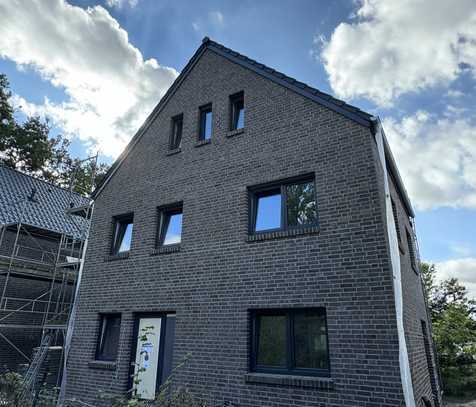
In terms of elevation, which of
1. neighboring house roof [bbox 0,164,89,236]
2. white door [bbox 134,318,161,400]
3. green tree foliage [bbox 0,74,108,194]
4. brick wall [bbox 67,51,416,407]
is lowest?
white door [bbox 134,318,161,400]

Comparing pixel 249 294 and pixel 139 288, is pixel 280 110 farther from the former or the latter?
pixel 139 288

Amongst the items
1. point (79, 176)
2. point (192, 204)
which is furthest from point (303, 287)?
point (79, 176)

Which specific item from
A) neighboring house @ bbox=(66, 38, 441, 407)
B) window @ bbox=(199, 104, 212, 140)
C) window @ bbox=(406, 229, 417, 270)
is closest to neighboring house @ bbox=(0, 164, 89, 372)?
neighboring house @ bbox=(66, 38, 441, 407)

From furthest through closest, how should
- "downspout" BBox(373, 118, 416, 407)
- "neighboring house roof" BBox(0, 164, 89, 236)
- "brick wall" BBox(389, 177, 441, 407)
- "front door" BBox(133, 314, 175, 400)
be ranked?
"neighboring house roof" BBox(0, 164, 89, 236) < "front door" BBox(133, 314, 175, 400) < "brick wall" BBox(389, 177, 441, 407) < "downspout" BBox(373, 118, 416, 407)

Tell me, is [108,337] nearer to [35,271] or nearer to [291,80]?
[35,271]

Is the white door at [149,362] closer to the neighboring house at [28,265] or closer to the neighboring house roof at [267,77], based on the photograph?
the neighboring house roof at [267,77]

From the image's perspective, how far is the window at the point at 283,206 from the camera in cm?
657

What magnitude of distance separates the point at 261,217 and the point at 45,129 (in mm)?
21036

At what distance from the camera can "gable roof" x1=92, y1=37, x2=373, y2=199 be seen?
6.58 m

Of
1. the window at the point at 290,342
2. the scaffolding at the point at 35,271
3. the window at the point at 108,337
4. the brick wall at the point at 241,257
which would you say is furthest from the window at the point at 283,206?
the scaffolding at the point at 35,271

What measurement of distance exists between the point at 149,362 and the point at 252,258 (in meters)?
3.47

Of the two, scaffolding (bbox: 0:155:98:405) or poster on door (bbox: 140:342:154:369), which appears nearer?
poster on door (bbox: 140:342:154:369)

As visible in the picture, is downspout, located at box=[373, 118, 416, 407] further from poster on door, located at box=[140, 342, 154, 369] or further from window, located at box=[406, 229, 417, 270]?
poster on door, located at box=[140, 342, 154, 369]

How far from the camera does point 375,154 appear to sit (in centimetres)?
634
